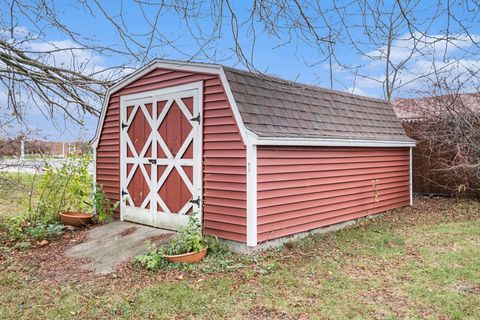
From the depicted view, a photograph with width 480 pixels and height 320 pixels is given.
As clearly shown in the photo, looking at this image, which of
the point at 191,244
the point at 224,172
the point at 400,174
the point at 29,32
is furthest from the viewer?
the point at 400,174

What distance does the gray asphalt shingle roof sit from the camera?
223 inches

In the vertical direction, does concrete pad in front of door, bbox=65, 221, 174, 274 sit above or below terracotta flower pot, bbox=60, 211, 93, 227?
below

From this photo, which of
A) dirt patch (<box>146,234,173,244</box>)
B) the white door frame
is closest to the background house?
the white door frame

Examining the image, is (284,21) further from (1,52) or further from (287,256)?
(1,52)

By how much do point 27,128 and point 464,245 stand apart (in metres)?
7.87

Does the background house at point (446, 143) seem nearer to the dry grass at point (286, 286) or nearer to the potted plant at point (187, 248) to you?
the dry grass at point (286, 286)

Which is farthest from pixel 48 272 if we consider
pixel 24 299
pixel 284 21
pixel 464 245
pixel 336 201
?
pixel 464 245

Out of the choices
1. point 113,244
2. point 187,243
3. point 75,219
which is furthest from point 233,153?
point 75,219

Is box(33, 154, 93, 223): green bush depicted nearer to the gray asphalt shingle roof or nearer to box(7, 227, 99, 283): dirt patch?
box(7, 227, 99, 283): dirt patch

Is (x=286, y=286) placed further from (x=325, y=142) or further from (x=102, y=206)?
(x=102, y=206)

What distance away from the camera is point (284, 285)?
4.48 meters

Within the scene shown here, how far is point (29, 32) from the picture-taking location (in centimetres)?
650

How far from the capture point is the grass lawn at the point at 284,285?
3.86m

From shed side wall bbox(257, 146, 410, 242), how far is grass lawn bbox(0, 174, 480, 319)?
0.46 metres
